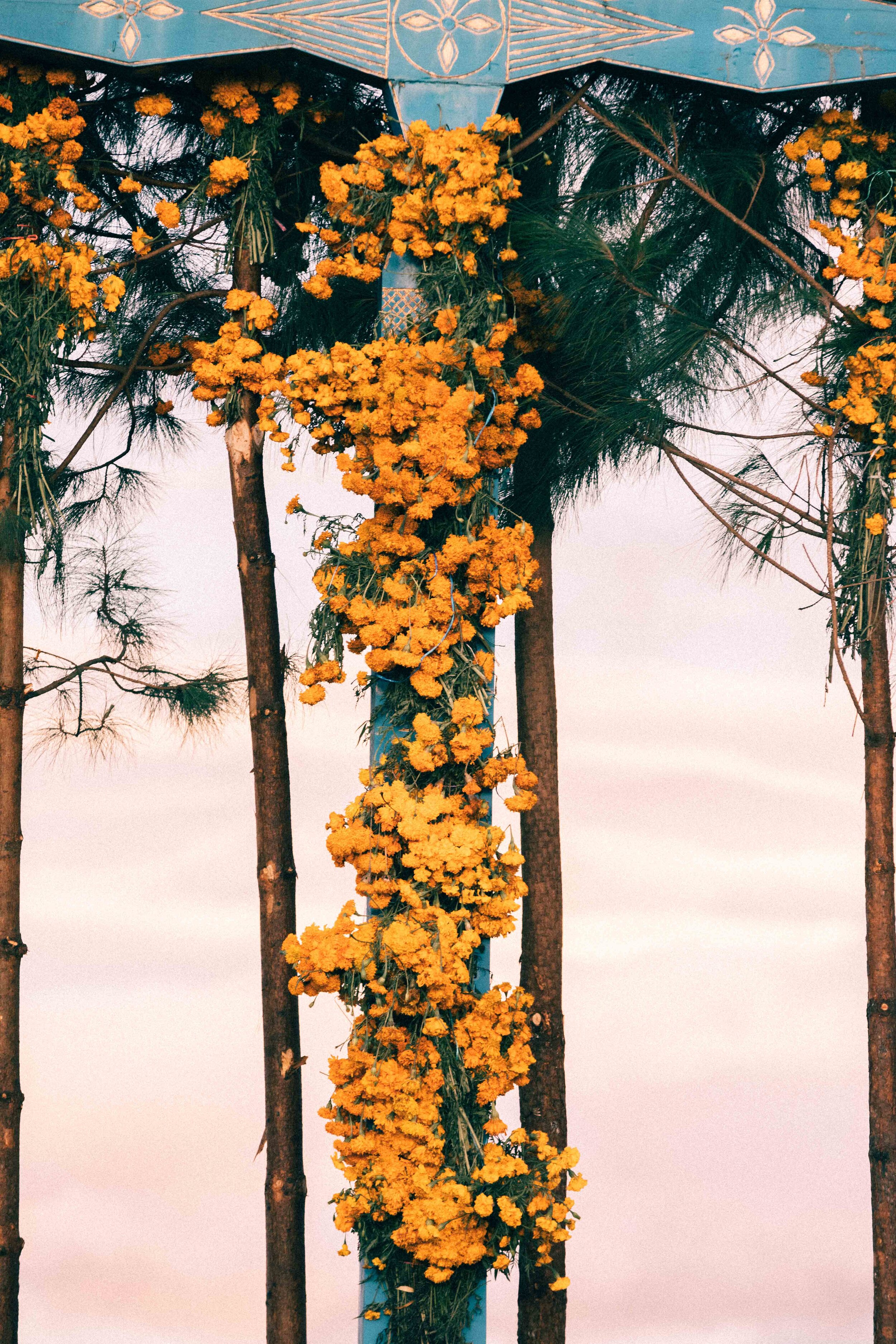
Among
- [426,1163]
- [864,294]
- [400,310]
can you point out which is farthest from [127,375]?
[426,1163]

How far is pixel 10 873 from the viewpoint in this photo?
679 cm

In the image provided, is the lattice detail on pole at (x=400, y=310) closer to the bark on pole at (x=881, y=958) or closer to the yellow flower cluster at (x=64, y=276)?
the yellow flower cluster at (x=64, y=276)

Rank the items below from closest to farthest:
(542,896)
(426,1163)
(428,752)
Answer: (426,1163) → (428,752) → (542,896)

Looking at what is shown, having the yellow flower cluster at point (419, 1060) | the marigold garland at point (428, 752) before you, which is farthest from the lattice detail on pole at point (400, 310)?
the yellow flower cluster at point (419, 1060)

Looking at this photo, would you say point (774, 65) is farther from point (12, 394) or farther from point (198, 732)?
point (198, 732)

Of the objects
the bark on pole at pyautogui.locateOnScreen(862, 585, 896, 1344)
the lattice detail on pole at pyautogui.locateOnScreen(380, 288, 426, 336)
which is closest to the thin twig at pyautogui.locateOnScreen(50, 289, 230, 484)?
the lattice detail on pole at pyautogui.locateOnScreen(380, 288, 426, 336)

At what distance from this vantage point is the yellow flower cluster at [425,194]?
5.95m

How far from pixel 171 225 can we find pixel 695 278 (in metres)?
2.19

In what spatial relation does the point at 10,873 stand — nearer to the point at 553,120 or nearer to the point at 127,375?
the point at 127,375

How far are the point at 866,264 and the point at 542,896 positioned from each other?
2815 millimetres

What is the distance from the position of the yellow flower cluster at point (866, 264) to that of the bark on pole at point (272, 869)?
89.7 inches

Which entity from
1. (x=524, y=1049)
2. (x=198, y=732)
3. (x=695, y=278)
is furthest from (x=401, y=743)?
(x=695, y=278)

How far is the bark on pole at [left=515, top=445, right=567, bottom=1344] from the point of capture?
6.47m

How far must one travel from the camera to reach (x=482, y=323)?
6.02m
